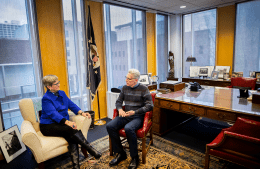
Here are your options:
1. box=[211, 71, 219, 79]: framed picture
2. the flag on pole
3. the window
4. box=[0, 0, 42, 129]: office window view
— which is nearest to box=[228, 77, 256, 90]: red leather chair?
box=[211, 71, 219, 79]: framed picture

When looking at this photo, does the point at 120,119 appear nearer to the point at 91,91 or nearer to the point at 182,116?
the point at 91,91

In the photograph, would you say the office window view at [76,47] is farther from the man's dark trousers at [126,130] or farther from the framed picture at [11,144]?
the man's dark trousers at [126,130]

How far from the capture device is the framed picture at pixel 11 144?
7.91 ft

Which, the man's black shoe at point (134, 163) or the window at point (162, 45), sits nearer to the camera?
the man's black shoe at point (134, 163)

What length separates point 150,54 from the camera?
523 centimetres

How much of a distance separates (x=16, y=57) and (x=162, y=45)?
4.13m

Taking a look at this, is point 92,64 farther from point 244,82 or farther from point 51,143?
point 244,82

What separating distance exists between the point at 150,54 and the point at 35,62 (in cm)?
321

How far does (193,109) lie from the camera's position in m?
2.41

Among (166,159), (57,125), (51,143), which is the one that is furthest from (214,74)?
(51,143)

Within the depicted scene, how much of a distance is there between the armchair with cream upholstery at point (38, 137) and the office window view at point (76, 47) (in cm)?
116

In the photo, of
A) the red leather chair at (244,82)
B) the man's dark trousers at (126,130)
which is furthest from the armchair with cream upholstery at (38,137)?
the red leather chair at (244,82)

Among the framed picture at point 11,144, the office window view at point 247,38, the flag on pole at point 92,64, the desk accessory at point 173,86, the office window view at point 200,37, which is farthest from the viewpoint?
the office window view at point 200,37

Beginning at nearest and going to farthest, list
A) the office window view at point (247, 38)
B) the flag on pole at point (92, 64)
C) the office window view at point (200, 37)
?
the flag on pole at point (92, 64) < the office window view at point (247, 38) < the office window view at point (200, 37)
